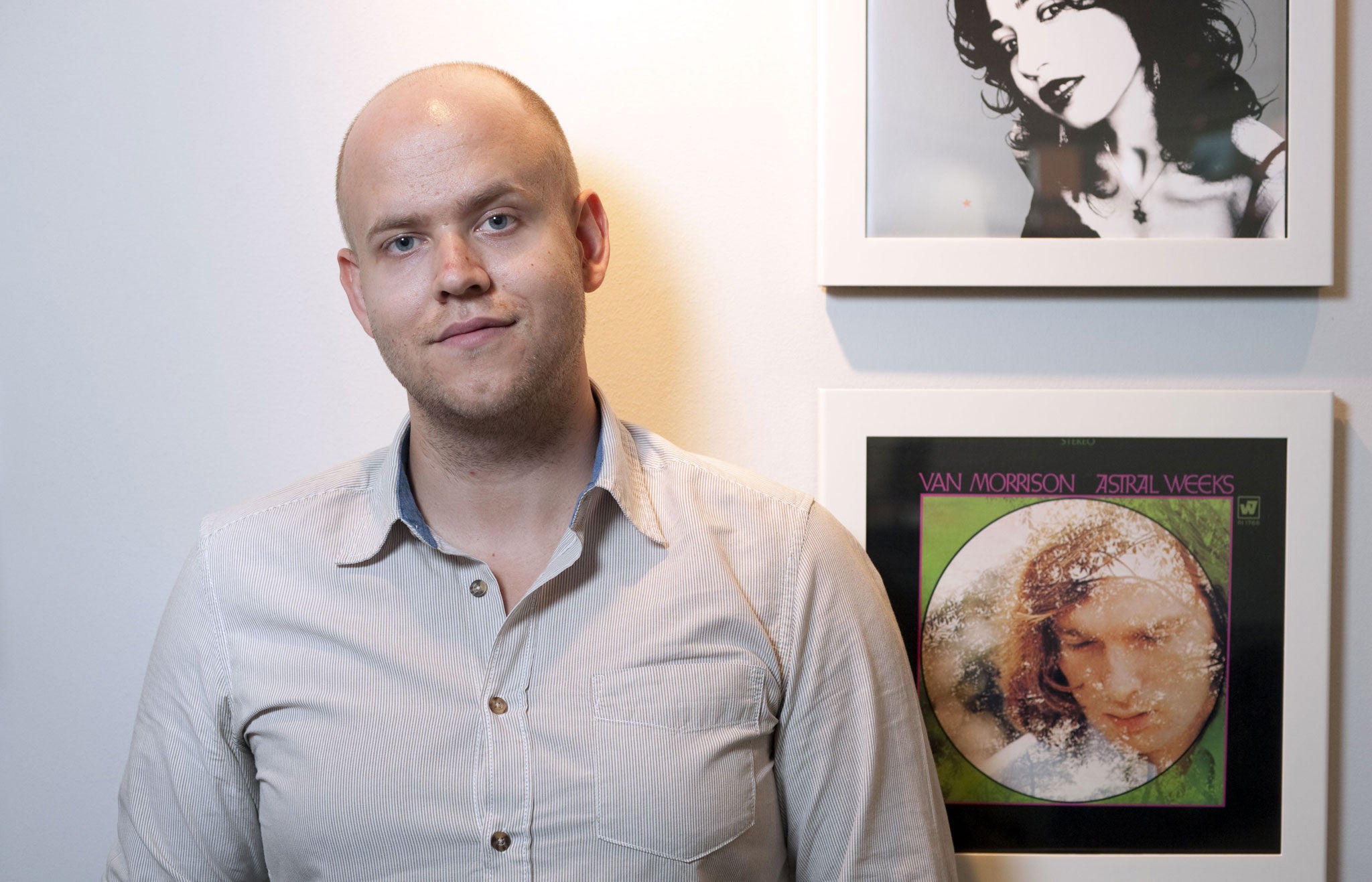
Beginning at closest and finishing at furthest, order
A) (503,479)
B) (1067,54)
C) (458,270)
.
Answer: (458,270)
(503,479)
(1067,54)

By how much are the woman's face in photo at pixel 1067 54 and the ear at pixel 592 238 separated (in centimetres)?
47

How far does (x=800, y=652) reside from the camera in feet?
3.10

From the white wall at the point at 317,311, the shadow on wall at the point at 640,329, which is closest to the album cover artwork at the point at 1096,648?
the white wall at the point at 317,311

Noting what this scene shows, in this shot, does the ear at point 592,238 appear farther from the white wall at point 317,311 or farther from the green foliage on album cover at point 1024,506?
the green foliage on album cover at point 1024,506

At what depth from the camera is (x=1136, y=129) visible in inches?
43.0

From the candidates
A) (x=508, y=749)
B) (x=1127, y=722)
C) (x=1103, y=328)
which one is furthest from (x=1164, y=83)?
(x=508, y=749)

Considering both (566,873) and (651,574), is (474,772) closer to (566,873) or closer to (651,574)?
(566,873)

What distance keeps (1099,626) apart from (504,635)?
0.67 metres

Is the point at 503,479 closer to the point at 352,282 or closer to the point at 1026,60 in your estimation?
the point at 352,282

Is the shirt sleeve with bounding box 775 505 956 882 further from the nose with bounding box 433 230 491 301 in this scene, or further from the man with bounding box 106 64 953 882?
the nose with bounding box 433 230 491 301

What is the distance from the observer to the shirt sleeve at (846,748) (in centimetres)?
94

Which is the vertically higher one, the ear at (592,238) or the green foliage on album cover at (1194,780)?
the ear at (592,238)

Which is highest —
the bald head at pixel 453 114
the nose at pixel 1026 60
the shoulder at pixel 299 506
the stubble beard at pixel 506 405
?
the nose at pixel 1026 60

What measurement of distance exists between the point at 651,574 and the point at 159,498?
626 millimetres
